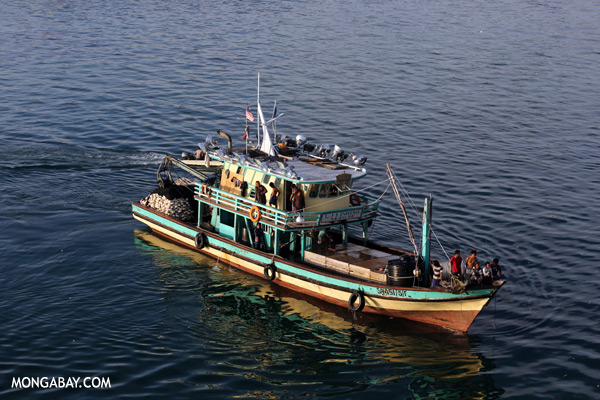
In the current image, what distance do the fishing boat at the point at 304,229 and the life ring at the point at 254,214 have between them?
0.05 m

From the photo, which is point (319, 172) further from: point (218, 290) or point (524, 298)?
point (524, 298)

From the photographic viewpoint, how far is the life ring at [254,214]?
36.3 meters

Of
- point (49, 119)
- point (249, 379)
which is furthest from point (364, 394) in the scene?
point (49, 119)

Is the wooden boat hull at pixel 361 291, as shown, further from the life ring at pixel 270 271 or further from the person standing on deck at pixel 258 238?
the person standing on deck at pixel 258 238

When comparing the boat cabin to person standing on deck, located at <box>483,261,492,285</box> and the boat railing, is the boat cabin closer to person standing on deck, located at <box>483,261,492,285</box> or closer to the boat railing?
the boat railing

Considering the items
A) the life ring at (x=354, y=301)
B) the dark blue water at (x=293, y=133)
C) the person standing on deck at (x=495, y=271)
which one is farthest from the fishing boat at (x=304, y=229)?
the dark blue water at (x=293, y=133)

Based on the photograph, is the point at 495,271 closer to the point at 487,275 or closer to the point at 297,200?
the point at 487,275

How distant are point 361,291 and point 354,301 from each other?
606 mm

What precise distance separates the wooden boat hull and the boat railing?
6.05 ft

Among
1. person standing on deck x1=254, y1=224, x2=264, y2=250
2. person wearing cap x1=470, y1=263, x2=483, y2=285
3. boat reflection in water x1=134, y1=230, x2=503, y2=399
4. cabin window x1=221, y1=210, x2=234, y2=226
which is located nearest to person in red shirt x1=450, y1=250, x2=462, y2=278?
person wearing cap x1=470, y1=263, x2=483, y2=285

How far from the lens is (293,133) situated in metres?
58.6

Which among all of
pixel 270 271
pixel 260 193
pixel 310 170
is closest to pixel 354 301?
pixel 270 271

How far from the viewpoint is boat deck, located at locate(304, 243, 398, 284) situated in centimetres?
3384

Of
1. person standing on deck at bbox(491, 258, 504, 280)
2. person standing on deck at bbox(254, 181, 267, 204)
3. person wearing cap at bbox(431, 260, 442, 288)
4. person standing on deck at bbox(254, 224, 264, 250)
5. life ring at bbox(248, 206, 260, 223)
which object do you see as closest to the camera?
person standing on deck at bbox(491, 258, 504, 280)
